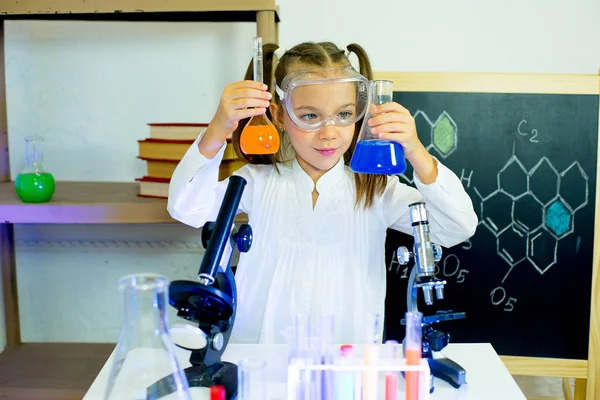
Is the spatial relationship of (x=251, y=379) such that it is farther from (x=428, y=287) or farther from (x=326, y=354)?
(x=428, y=287)

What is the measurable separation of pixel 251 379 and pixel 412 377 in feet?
0.79

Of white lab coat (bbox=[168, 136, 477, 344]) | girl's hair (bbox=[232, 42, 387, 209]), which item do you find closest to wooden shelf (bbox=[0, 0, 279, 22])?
girl's hair (bbox=[232, 42, 387, 209])

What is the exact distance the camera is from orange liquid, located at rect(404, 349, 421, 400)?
88cm

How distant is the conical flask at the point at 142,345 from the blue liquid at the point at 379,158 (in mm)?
442

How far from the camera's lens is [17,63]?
2.17 m

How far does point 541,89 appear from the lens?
174cm

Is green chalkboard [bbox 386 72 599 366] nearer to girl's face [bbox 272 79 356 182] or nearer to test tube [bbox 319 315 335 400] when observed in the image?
girl's face [bbox 272 79 356 182]

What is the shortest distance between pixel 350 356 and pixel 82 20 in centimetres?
166

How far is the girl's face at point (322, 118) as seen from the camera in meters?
1.31

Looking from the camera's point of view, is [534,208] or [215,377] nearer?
[215,377]

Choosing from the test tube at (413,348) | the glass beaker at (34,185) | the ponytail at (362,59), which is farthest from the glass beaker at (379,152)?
the glass beaker at (34,185)

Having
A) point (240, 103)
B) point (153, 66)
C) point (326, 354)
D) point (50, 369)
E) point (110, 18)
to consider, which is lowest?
point (50, 369)

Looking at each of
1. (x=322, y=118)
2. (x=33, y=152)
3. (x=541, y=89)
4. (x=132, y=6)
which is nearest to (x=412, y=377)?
(x=322, y=118)

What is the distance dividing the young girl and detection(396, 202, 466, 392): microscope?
26 centimetres
